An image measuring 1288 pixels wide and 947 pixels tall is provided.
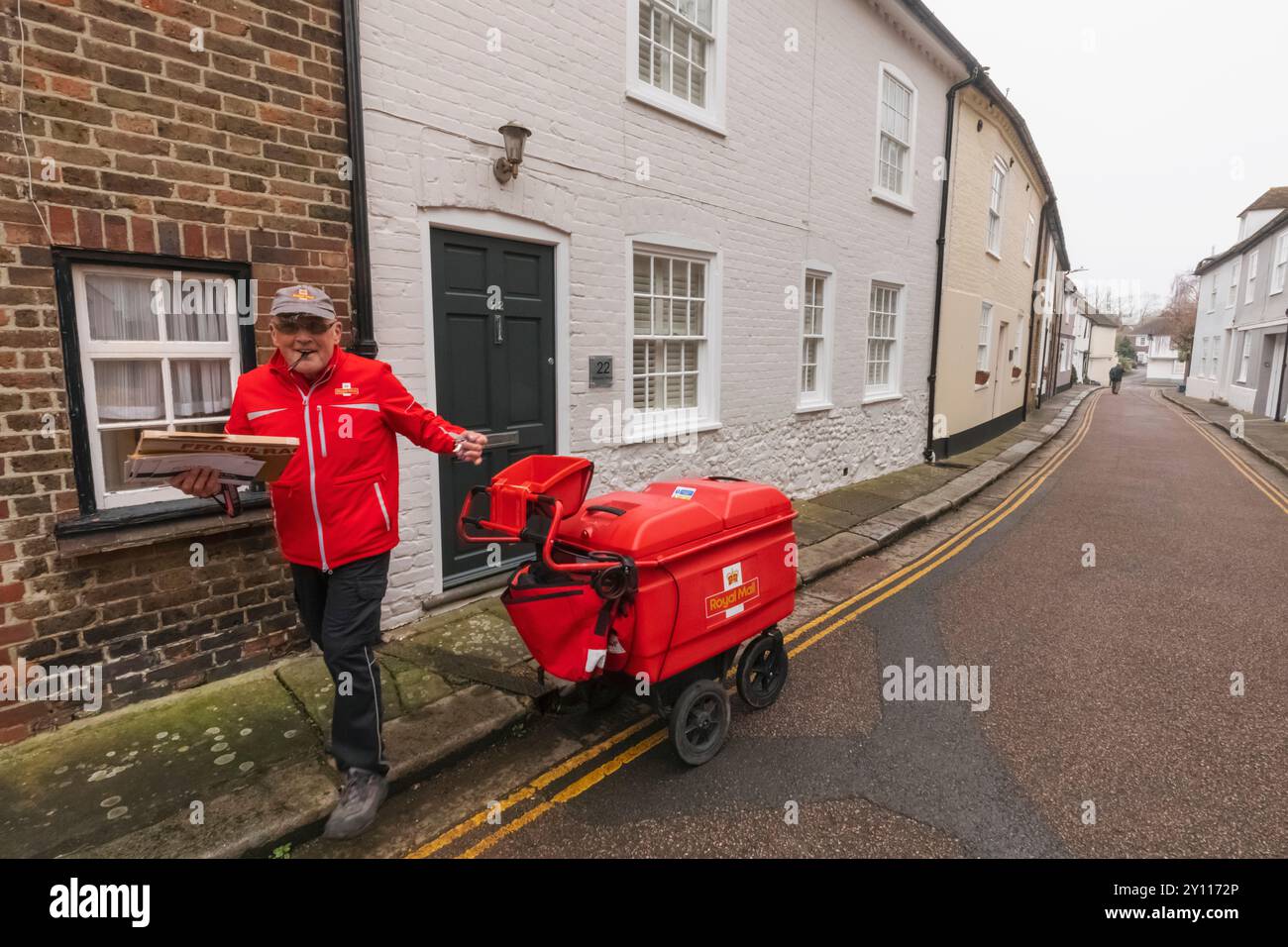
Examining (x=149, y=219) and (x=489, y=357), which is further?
(x=489, y=357)

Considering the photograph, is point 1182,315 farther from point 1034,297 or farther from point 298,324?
point 298,324

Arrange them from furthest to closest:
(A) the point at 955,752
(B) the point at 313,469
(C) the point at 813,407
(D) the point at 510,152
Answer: (C) the point at 813,407 < (D) the point at 510,152 < (A) the point at 955,752 < (B) the point at 313,469

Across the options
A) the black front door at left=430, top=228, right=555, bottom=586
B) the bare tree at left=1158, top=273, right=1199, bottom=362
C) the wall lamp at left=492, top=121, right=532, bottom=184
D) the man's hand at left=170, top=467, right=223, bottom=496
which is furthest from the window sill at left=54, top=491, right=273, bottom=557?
the bare tree at left=1158, top=273, right=1199, bottom=362

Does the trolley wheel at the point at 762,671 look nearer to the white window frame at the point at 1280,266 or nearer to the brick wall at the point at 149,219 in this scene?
the brick wall at the point at 149,219

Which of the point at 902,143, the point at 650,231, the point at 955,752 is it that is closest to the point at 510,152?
the point at 650,231

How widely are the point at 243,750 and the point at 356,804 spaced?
89 cm

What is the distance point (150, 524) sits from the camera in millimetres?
3904

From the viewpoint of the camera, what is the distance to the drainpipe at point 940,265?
12.5 meters

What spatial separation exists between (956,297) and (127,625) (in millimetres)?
14189

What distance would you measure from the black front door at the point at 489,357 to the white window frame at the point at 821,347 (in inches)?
177

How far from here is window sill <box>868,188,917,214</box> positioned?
10656 mm

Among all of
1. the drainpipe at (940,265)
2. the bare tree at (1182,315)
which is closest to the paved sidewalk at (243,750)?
the drainpipe at (940,265)

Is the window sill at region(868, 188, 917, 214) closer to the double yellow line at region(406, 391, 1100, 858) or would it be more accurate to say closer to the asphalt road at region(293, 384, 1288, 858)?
the double yellow line at region(406, 391, 1100, 858)

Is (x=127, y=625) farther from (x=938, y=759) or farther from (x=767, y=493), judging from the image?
(x=938, y=759)
